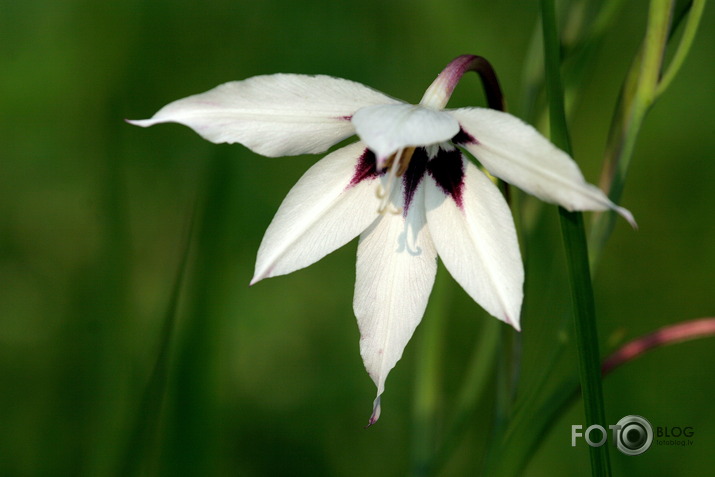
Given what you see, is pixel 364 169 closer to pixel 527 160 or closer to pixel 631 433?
pixel 527 160

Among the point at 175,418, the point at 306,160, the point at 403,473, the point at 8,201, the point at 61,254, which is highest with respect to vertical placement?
the point at 306,160

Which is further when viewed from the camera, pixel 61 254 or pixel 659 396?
pixel 61 254

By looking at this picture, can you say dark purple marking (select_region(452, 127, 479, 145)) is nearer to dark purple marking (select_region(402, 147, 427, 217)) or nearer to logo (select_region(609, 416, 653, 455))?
dark purple marking (select_region(402, 147, 427, 217))

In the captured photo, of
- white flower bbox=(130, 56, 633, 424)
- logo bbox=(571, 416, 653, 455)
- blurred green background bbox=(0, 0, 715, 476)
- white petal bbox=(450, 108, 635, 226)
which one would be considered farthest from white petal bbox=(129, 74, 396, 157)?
logo bbox=(571, 416, 653, 455)

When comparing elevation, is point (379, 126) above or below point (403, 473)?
above

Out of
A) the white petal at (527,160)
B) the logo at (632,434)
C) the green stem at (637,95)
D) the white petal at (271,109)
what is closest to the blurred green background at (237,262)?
the logo at (632,434)

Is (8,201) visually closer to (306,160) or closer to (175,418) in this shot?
(306,160)

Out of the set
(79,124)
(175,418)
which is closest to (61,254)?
(79,124)
